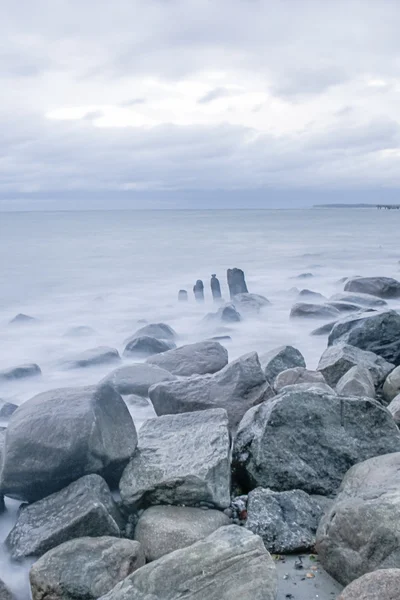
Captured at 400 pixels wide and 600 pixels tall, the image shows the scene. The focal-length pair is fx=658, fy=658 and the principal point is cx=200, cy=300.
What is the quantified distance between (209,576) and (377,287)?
15542mm

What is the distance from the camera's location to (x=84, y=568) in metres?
4.05

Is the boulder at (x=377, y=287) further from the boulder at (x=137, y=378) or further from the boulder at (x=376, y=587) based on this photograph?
the boulder at (x=376, y=587)

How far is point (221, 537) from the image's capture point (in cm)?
377

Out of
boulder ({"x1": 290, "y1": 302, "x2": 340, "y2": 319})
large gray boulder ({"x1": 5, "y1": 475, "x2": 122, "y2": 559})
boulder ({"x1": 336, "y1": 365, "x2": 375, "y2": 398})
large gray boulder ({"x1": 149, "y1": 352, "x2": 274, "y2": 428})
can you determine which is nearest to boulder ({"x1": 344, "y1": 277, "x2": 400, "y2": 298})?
boulder ({"x1": 290, "y1": 302, "x2": 340, "y2": 319})

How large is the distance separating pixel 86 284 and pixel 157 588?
80.1 feet

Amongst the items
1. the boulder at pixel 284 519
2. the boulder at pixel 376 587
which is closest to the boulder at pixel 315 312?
the boulder at pixel 284 519

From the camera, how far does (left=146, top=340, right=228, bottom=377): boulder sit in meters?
9.60

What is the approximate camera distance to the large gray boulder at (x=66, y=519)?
4.46m

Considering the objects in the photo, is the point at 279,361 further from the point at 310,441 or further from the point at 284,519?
the point at 284,519

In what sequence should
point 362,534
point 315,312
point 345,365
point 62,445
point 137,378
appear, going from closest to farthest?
1. point 362,534
2. point 62,445
3. point 345,365
4. point 137,378
5. point 315,312

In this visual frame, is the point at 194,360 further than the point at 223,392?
Yes

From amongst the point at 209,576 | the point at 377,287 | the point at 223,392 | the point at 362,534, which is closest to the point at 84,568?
the point at 209,576

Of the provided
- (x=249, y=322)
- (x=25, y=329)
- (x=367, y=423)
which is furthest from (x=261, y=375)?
(x=25, y=329)

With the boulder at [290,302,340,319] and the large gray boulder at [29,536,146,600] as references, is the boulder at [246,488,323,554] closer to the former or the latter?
the large gray boulder at [29,536,146,600]
